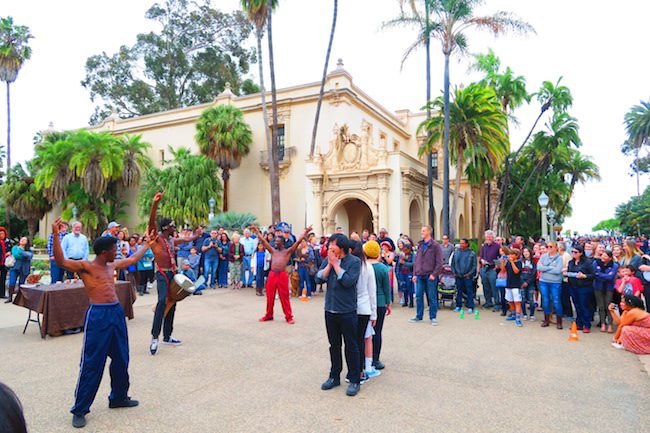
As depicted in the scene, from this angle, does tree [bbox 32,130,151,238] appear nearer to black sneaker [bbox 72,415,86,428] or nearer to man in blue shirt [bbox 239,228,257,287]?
man in blue shirt [bbox 239,228,257,287]

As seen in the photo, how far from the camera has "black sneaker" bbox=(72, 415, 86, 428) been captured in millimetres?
4047

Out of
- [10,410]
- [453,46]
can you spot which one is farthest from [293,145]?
[10,410]

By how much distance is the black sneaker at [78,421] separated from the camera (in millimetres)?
4047

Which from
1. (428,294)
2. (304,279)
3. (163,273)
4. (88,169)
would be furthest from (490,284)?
(88,169)

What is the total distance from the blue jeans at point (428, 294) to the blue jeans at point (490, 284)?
229cm

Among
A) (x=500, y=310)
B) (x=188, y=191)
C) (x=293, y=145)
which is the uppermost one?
(x=293, y=145)

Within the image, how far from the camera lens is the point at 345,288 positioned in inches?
199

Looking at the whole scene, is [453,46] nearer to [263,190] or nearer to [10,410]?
[263,190]

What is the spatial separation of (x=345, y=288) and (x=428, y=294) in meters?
4.50

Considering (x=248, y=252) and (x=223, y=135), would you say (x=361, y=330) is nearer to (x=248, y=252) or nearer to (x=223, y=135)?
(x=248, y=252)

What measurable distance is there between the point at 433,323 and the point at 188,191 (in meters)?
21.0

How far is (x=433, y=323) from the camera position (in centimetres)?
888

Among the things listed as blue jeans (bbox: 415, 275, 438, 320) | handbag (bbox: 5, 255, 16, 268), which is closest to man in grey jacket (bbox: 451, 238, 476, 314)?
blue jeans (bbox: 415, 275, 438, 320)

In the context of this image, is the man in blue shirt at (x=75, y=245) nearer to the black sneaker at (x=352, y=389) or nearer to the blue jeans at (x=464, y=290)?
the black sneaker at (x=352, y=389)
